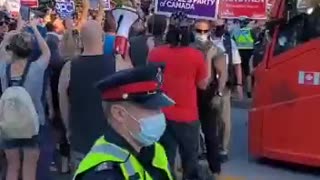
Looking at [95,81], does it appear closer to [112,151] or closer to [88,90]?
[88,90]

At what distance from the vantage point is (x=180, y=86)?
25.1ft

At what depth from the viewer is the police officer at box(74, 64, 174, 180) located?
328cm

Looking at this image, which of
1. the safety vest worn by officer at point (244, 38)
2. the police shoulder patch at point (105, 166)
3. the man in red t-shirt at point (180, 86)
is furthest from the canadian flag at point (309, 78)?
the safety vest worn by officer at point (244, 38)

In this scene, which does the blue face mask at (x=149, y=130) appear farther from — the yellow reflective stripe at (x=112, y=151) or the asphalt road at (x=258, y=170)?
the asphalt road at (x=258, y=170)

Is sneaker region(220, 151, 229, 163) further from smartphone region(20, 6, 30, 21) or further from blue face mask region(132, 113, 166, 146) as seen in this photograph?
blue face mask region(132, 113, 166, 146)

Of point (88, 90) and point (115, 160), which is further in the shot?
point (88, 90)

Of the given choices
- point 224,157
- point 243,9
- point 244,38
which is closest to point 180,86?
point 224,157

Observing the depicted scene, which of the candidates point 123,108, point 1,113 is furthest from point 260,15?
point 123,108

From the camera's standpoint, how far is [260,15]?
14.3 meters

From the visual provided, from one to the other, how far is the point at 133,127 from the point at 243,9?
10.7m

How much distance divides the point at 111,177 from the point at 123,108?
1.23 ft

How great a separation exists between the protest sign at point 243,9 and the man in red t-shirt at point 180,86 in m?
6.25

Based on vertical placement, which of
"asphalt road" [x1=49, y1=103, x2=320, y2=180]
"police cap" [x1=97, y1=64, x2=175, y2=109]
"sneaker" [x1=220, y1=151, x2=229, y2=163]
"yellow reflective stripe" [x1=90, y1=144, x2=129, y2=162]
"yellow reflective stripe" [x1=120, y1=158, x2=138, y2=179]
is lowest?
"asphalt road" [x1=49, y1=103, x2=320, y2=180]

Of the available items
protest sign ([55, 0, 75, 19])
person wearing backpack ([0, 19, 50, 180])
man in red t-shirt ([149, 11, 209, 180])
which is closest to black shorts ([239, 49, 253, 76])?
protest sign ([55, 0, 75, 19])
